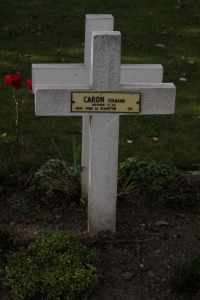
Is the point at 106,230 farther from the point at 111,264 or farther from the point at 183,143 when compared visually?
the point at 183,143

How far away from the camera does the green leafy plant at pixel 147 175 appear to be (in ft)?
20.7

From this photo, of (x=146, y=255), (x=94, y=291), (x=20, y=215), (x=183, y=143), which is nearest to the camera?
(x=94, y=291)

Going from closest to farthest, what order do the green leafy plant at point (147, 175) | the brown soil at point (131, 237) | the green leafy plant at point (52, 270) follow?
the green leafy plant at point (52, 270) → the brown soil at point (131, 237) → the green leafy plant at point (147, 175)

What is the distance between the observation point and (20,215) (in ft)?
19.5

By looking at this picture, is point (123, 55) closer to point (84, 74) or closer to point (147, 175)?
point (147, 175)

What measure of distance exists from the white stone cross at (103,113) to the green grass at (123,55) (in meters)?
1.66

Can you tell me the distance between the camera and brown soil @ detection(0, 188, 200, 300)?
5020mm

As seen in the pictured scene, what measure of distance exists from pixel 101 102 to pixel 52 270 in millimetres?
1123

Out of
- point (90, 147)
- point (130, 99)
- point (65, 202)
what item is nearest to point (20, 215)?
point (65, 202)

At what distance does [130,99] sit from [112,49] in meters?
0.36

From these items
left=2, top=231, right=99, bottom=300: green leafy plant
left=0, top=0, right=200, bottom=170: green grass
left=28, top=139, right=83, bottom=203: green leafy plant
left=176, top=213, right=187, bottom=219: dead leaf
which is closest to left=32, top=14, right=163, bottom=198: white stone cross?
left=28, top=139, right=83, bottom=203: green leafy plant

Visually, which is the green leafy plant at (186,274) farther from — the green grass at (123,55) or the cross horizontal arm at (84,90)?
the green grass at (123,55)

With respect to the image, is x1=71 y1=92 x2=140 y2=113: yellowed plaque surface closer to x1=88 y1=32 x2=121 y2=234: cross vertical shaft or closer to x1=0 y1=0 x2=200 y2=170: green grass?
x1=88 y1=32 x2=121 y2=234: cross vertical shaft

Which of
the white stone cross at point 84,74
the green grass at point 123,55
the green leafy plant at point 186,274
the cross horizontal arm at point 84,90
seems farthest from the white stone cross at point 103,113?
the green grass at point 123,55
